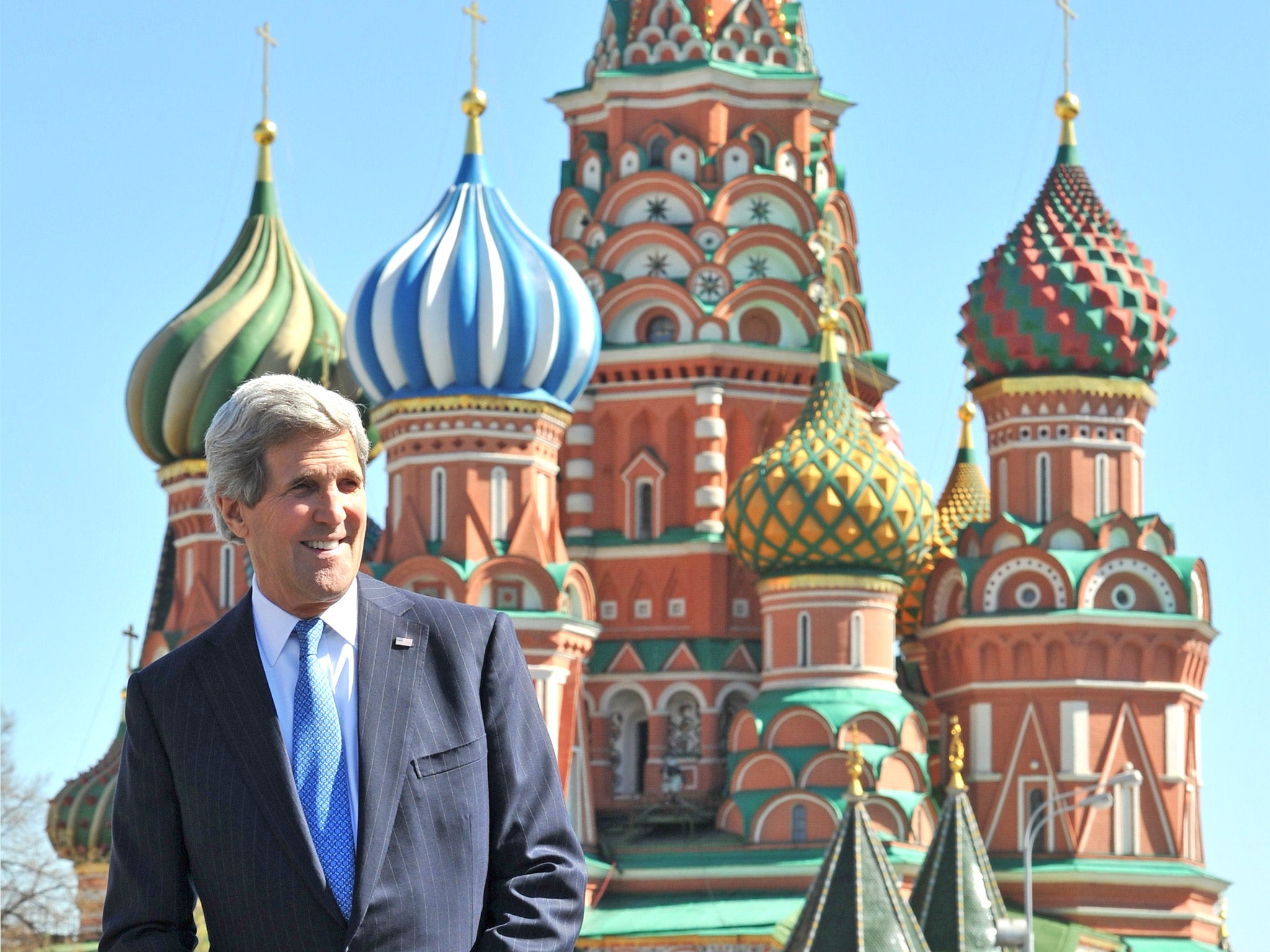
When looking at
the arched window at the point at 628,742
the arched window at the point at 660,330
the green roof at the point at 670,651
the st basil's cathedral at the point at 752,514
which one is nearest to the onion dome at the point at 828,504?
the st basil's cathedral at the point at 752,514

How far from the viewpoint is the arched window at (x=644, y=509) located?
3209cm

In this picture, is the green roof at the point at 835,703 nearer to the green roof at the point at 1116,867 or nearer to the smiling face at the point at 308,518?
the green roof at the point at 1116,867

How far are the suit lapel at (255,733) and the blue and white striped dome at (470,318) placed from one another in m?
24.5

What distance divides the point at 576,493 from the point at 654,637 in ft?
6.54

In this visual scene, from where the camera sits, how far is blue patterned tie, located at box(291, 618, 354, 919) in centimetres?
430

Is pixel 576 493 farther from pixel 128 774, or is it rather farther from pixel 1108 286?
pixel 128 774

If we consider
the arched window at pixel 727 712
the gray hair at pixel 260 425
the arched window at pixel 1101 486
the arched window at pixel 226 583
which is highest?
the arched window at pixel 1101 486

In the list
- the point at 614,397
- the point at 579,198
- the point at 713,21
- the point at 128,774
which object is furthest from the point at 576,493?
the point at 128,774

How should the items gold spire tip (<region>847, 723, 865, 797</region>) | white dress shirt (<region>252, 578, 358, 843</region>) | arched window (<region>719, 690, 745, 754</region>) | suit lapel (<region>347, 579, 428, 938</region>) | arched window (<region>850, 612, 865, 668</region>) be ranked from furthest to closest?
arched window (<region>719, 690, 745, 754</region>)
arched window (<region>850, 612, 865, 668</region>)
gold spire tip (<region>847, 723, 865, 797</region>)
white dress shirt (<region>252, 578, 358, 843</region>)
suit lapel (<region>347, 579, 428, 938</region>)

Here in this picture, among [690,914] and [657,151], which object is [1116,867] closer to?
[690,914]

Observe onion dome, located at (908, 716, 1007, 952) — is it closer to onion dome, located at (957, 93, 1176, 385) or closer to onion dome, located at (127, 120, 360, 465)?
onion dome, located at (957, 93, 1176, 385)

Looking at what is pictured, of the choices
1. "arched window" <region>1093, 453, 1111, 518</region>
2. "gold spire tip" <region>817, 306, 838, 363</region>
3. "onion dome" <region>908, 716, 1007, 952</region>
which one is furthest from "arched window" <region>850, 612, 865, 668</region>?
"arched window" <region>1093, 453, 1111, 518</region>

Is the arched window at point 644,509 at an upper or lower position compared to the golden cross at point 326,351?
lower

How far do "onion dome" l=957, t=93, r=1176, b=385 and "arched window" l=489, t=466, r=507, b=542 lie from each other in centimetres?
576
